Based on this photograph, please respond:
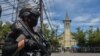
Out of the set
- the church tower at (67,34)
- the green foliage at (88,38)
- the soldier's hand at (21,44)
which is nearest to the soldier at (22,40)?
the soldier's hand at (21,44)

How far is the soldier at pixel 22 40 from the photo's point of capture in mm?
2008

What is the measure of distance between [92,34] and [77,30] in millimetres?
3643

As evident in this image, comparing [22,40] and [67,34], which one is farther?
[67,34]

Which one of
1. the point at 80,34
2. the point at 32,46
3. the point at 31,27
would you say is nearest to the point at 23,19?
the point at 31,27

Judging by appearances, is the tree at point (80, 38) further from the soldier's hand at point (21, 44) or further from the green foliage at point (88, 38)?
the soldier's hand at point (21, 44)

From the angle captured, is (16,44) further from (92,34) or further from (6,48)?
(92,34)

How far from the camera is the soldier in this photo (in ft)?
6.59

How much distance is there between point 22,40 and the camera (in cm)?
202

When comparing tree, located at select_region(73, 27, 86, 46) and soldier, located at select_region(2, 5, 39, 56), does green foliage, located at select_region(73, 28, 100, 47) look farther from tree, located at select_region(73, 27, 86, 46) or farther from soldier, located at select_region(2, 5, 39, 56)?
soldier, located at select_region(2, 5, 39, 56)

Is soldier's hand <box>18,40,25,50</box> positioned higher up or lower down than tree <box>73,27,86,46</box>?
higher up

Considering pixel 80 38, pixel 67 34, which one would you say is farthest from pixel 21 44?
pixel 67 34

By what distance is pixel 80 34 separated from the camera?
2366 inches

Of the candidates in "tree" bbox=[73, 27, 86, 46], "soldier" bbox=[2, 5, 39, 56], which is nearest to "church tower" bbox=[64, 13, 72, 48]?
"tree" bbox=[73, 27, 86, 46]

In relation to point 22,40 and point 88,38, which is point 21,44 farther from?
point 88,38
